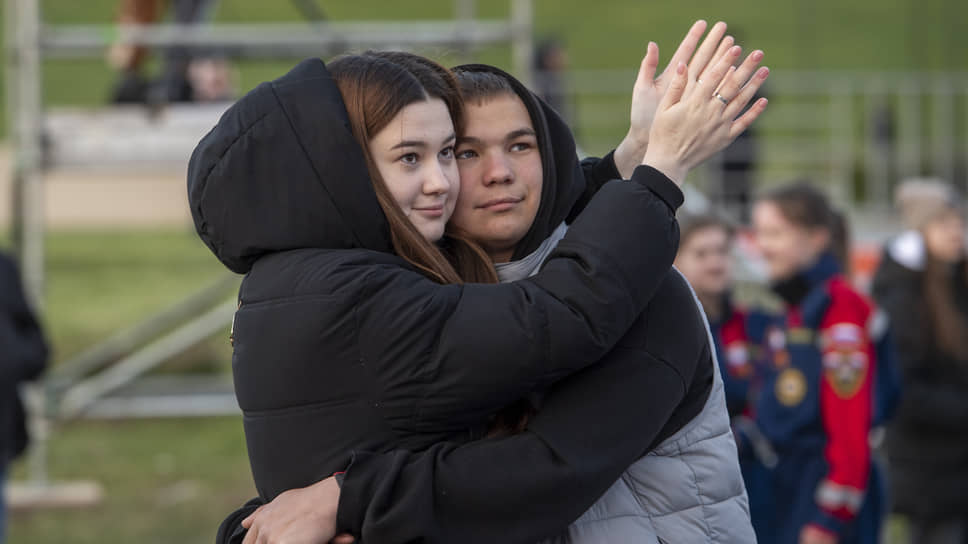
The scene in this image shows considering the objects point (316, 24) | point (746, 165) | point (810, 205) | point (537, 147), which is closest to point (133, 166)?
point (316, 24)

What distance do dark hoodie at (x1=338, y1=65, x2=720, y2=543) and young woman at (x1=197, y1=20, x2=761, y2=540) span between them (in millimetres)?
68

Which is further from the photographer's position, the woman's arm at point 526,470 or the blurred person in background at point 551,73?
the blurred person in background at point 551,73

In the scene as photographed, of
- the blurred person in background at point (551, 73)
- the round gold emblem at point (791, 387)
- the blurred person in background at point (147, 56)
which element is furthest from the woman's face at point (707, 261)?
the blurred person in background at point (551, 73)

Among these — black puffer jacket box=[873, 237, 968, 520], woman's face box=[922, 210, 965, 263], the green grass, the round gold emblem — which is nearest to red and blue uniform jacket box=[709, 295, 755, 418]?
the round gold emblem

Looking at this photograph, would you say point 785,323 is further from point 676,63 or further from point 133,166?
point 133,166

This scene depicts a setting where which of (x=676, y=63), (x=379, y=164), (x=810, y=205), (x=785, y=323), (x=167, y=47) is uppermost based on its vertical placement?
(x=167, y=47)

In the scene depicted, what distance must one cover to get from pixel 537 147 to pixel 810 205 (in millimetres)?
2558

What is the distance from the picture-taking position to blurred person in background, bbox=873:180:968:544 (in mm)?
5223

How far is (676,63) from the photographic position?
205cm

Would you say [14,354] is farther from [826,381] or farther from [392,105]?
[392,105]

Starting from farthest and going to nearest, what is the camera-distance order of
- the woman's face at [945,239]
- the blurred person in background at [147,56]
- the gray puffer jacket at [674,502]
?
the blurred person in background at [147,56], the woman's face at [945,239], the gray puffer jacket at [674,502]

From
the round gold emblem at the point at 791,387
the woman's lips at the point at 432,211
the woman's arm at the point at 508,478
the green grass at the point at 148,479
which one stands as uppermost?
the woman's lips at the point at 432,211

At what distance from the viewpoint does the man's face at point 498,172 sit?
2.12m

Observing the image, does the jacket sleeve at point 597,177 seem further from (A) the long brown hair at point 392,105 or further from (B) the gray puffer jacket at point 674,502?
(B) the gray puffer jacket at point 674,502
